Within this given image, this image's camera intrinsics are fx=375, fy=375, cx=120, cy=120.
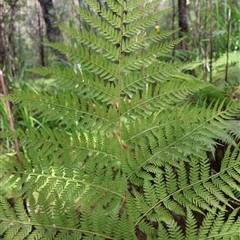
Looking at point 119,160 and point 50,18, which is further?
point 50,18

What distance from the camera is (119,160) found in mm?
763

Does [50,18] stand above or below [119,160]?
below

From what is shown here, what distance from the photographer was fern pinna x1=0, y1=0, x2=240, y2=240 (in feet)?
2.23

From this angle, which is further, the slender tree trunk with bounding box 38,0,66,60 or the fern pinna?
the slender tree trunk with bounding box 38,0,66,60

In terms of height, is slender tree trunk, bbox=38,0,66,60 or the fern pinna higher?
the fern pinna

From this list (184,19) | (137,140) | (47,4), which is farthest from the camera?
(47,4)

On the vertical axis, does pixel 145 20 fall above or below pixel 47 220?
above

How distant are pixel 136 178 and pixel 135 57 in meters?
0.25

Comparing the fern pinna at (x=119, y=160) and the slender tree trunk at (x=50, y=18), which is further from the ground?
the fern pinna at (x=119, y=160)

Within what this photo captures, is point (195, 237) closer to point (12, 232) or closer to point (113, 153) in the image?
point (113, 153)

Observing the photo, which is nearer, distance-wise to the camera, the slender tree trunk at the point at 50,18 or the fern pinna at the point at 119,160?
the fern pinna at the point at 119,160

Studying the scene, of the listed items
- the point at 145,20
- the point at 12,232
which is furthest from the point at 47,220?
the point at 145,20

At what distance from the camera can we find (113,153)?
756 mm

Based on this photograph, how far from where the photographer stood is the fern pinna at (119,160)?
0.68 meters
